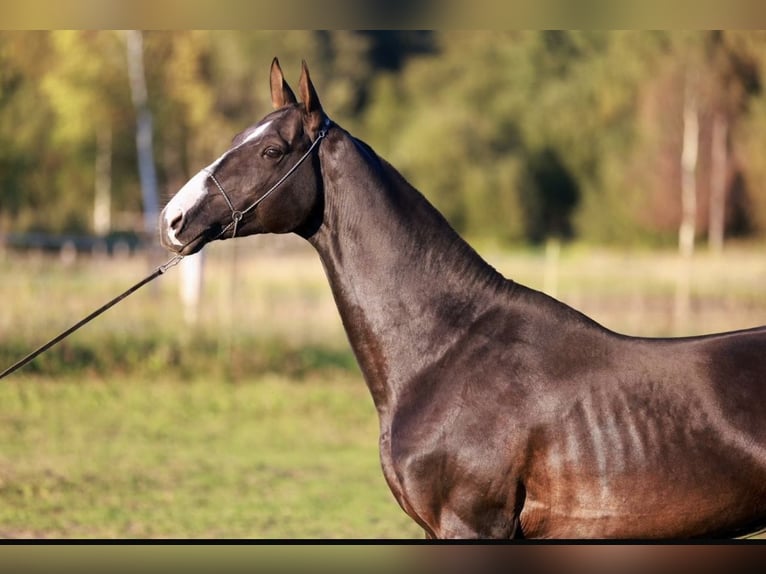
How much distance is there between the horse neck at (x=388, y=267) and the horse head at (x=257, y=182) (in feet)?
0.29

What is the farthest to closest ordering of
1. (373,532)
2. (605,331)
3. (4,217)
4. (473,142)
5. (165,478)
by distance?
(473,142) → (4,217) → (165,478) → (373,532) → (605,331)

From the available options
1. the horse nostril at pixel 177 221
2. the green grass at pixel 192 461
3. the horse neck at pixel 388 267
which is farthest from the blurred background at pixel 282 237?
the horse nostril at pixel 177 221

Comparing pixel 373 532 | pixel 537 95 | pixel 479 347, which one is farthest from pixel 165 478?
pixel 537 95

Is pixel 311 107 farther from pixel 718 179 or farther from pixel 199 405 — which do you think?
pixel 718 179

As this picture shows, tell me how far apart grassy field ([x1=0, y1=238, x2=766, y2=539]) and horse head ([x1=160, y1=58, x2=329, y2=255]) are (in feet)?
11.7

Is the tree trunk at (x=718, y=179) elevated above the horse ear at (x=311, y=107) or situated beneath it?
elevated above

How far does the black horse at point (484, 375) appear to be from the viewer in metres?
3.47

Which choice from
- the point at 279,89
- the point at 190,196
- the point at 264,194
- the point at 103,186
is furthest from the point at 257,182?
the point at 103,186

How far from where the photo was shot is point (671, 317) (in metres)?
18.0

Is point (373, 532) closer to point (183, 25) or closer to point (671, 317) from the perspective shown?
point (183, 25)

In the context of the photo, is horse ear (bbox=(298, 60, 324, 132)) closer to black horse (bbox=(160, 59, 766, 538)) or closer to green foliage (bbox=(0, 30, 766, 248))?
black horse (bbox=(160, 59, 766, 538))

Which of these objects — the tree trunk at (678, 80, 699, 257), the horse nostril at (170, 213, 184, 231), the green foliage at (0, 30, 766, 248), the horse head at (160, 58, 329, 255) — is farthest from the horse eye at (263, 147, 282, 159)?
the tree trunk at (678, 80, 699, 257)

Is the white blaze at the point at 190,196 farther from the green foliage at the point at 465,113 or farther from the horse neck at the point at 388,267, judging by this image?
the green foliage at the point at 465,113

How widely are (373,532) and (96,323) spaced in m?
7.67
